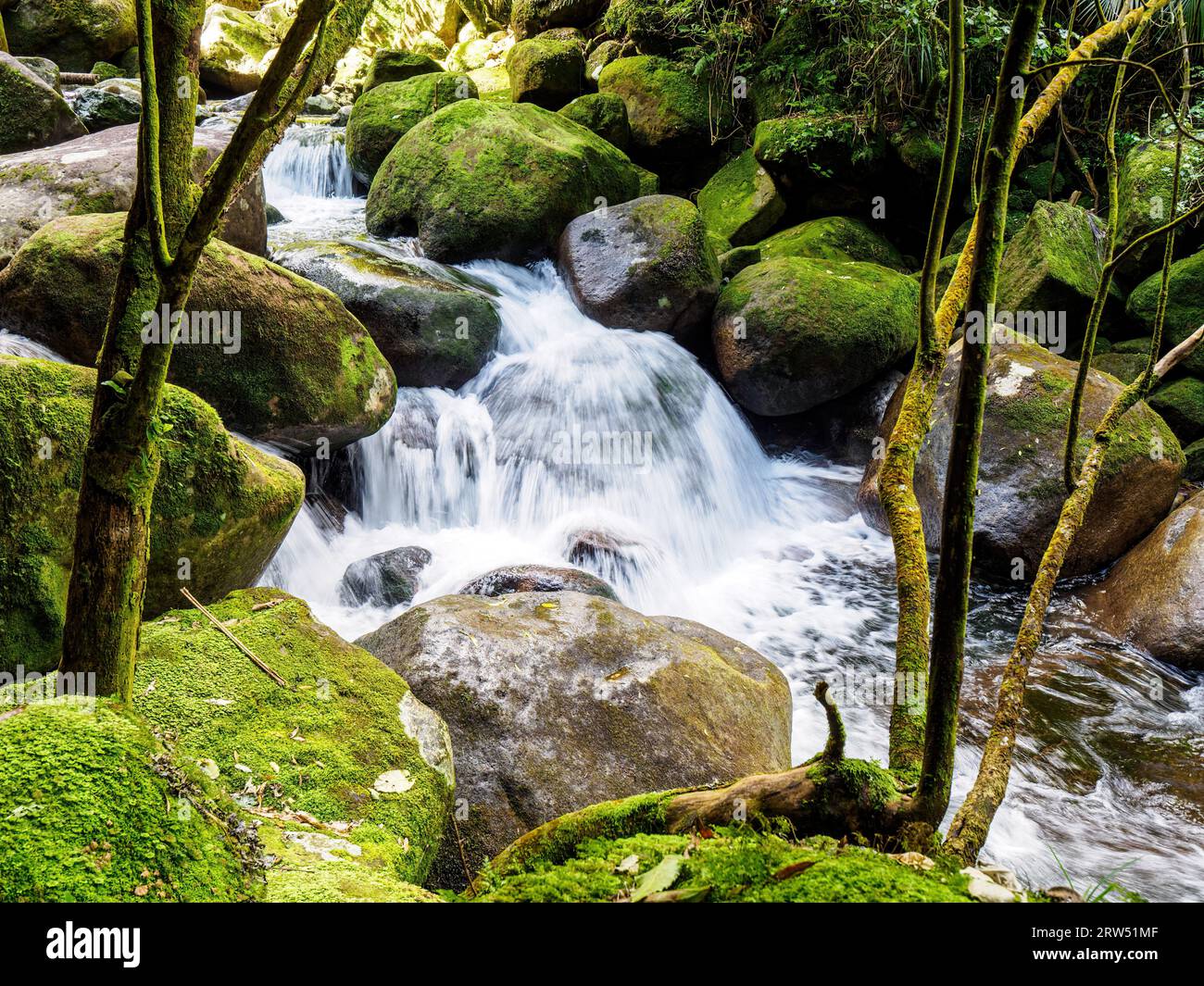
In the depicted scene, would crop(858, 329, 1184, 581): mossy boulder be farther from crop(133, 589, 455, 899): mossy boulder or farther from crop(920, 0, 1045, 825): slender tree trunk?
crop(920, 0, 1045, 825): slender tree trunk

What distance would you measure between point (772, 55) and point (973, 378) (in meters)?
14.3

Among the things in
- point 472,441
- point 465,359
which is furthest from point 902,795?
point 465,359

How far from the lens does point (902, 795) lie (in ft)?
5.00

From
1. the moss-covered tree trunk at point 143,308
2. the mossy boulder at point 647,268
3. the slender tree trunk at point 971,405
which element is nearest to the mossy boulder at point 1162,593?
the mossy boulder at point 647,268

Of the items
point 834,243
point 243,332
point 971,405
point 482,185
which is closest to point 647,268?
point 482,185

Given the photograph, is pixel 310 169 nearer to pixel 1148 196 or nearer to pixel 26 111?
pixel 26 111

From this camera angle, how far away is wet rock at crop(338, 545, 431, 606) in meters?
6.09

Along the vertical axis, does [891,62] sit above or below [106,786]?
above

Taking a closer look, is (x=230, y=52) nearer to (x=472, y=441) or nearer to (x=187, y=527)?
(x=472, y=441)

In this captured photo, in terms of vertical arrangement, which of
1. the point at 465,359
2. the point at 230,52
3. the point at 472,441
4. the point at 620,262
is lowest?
the point at 472,441

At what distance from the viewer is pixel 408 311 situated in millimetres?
7906

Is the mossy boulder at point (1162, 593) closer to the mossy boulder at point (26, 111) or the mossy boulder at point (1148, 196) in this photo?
the mossy boulder at point (1148, 196)

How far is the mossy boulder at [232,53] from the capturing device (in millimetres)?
19312

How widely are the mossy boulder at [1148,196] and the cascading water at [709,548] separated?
5004 mm
